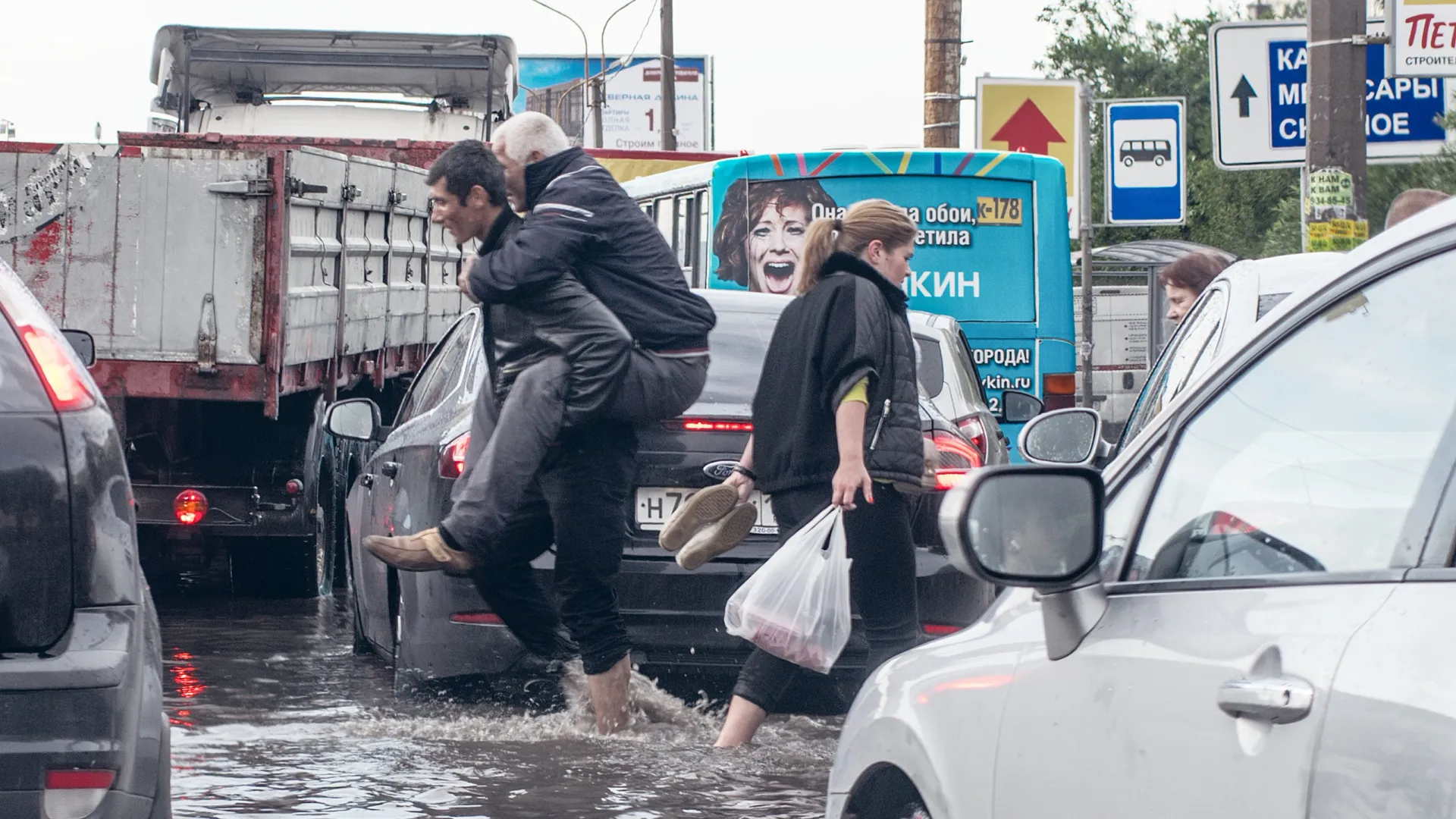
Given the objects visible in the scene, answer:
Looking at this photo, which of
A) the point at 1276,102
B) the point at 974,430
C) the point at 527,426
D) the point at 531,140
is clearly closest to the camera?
the point at 527,426

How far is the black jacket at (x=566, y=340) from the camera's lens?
6.30 meters

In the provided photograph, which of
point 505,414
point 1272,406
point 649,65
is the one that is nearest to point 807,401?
point 505,414

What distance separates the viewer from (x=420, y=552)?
6.31 m

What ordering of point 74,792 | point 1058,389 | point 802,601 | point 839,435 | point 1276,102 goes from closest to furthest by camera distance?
point 74,792 → point 802,601 → point 839,435 → point 1276,102 → point 1058,389

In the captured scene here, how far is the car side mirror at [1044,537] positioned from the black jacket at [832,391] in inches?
126

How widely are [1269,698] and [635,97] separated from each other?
62.5 m

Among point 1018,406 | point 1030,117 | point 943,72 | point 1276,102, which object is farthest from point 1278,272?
point 943,72

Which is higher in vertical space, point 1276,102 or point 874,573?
point 1276,102

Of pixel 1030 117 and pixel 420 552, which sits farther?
pixel 1030 117

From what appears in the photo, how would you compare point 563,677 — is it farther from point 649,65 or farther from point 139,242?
point 649,65

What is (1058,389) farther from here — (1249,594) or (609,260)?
(1249,594)

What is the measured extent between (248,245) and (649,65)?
55214mm

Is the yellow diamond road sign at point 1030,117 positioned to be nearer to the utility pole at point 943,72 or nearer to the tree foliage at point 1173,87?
the utility pole at point 943,72

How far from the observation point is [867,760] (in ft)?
11.6
